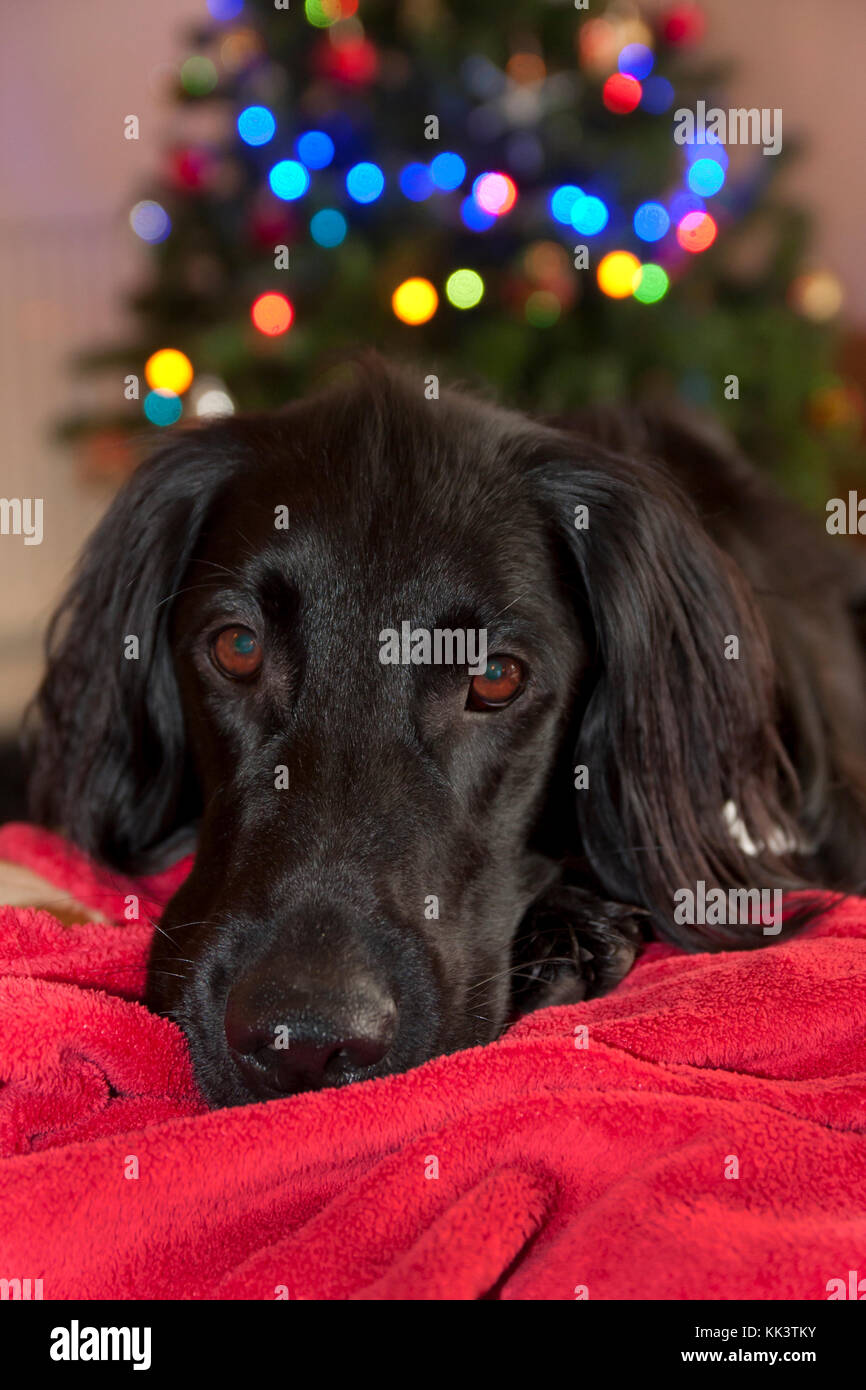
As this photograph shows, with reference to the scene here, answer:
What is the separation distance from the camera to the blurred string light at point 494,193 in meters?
4.33

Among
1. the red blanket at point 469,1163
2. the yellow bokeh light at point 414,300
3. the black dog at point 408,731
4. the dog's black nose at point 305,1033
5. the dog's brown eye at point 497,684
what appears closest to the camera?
the red blanket at point 469,1163

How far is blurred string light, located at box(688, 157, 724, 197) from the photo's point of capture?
4.70 metres

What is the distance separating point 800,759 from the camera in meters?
2.46

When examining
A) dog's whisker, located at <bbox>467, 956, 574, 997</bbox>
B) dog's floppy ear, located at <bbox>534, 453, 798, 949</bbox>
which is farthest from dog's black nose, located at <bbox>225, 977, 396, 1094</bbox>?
dog's floppy ear, located at <bbox>534, 453, 798, 949</bbox>

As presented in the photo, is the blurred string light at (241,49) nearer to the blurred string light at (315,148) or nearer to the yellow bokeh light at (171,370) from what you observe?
the blurred string light at (315,148)

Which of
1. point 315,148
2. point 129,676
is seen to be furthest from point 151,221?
point 129,676

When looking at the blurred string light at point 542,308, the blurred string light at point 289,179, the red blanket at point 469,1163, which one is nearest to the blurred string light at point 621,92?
the blurred string light at point 542,308

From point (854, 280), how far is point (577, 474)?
5.29 m

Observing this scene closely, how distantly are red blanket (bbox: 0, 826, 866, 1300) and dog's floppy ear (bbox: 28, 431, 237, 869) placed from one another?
0.82 metres

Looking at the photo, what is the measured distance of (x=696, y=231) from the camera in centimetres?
468

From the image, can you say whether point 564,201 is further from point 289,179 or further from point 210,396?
point 210,396

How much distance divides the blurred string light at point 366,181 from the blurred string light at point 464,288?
0.44 metres

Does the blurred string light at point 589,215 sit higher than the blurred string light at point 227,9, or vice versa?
the blurred string light at point 227,9

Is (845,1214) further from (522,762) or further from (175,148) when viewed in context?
(175,148)
